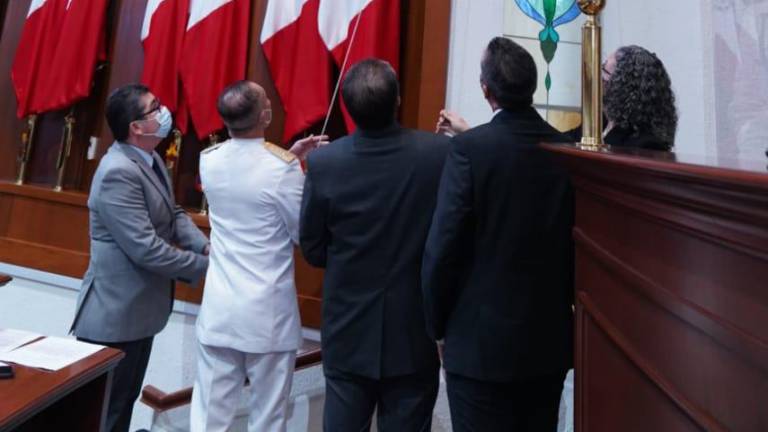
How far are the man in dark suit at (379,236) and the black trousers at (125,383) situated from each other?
717mm

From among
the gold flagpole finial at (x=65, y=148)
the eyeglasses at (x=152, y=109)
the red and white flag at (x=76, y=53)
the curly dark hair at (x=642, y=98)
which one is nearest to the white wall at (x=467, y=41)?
the curly dark hair at (x=642, y=98)

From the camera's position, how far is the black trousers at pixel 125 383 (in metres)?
1.73

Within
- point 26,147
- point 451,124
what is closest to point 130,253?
point 451,124

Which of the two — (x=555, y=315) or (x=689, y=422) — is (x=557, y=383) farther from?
(x=689, y=422)

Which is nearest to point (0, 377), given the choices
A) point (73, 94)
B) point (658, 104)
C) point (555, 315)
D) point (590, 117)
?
point (555, 315)

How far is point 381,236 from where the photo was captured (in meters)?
1.39

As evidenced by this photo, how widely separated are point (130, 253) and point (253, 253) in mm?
376

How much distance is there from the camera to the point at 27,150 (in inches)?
115

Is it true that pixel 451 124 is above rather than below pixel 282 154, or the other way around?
above

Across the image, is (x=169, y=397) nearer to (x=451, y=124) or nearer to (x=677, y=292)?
(x=451, y=124)

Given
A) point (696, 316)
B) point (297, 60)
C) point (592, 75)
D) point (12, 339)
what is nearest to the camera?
point (696, 316)

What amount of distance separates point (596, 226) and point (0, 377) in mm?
1180

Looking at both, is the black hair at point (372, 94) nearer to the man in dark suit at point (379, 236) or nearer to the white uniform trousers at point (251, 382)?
the man in dark suit at point (379, 236)

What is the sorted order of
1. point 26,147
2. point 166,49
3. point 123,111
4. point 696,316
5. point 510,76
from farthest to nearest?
point 26,147, point 166,49, point 123,111, point 510,76, point 696,316
